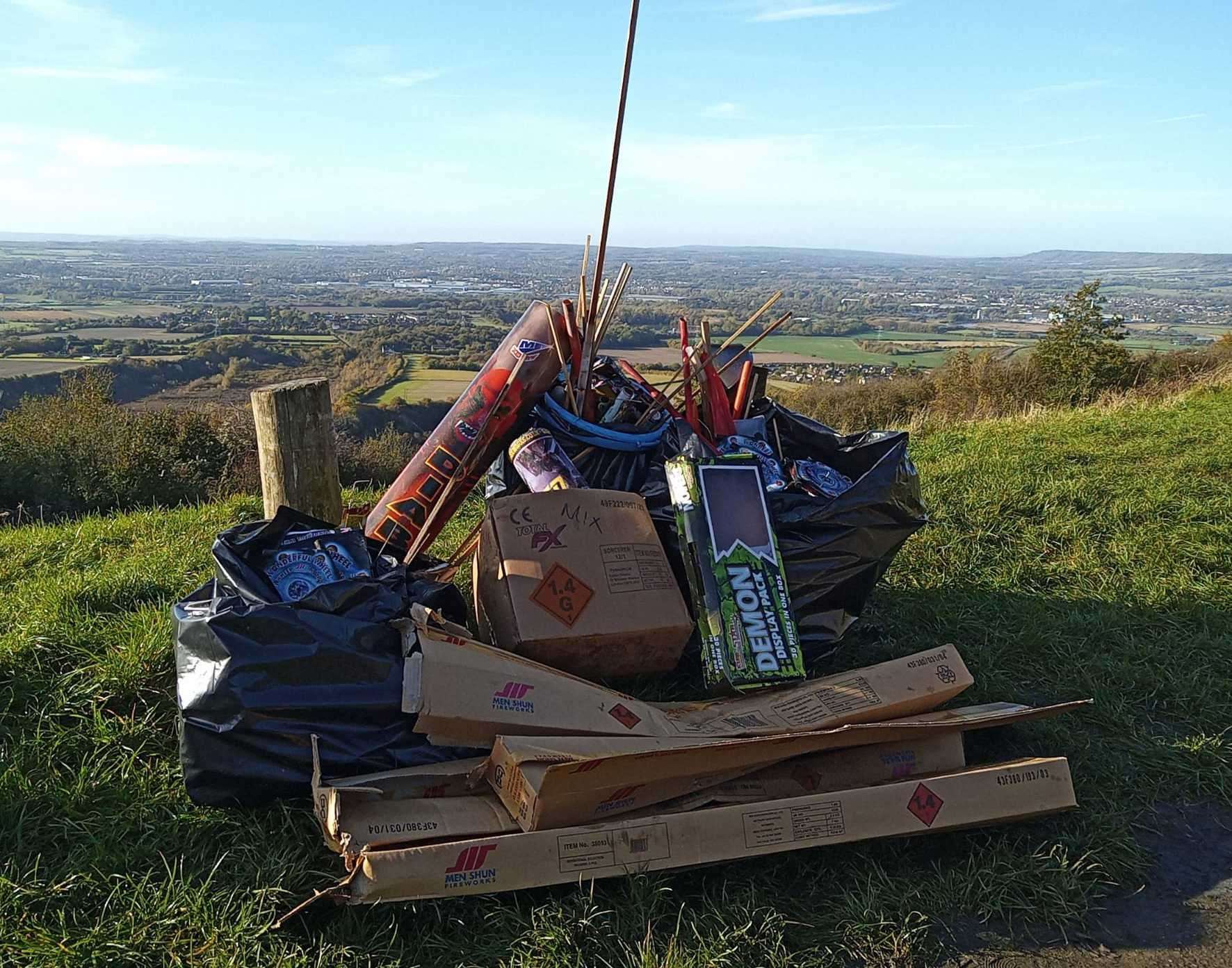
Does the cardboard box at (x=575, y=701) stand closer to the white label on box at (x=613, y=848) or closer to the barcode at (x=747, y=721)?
the barcode at (x=747, y=721)

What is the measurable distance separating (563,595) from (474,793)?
2.21 feet

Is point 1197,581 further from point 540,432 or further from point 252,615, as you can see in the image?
point 252,615

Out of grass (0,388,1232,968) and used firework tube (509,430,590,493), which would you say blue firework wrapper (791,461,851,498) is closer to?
grass (0,388,1232,968)

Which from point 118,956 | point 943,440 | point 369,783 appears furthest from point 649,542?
point 943,440

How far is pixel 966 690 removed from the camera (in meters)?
2.91

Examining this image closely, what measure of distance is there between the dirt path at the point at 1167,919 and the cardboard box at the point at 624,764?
1.37ft

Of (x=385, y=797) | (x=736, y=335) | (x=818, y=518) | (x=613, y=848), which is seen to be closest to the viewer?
(x=613, y=848)

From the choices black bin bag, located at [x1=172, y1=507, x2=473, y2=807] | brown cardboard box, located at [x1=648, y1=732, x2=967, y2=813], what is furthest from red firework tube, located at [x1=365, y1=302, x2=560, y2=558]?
brown cardboard box, located at [x1=648, y1=732, x2=967, y2=813]

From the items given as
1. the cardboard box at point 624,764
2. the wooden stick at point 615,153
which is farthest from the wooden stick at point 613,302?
the cardboard box at point 624,764

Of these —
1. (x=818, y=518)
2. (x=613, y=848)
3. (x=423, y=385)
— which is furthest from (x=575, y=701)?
(x=423, y=385)

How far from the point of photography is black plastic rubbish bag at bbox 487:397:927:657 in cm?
296

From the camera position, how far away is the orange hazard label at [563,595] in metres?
2.60

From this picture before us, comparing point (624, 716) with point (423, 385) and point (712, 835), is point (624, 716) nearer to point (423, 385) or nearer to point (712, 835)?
point (712, 835)

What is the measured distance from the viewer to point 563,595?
8.63 feet
